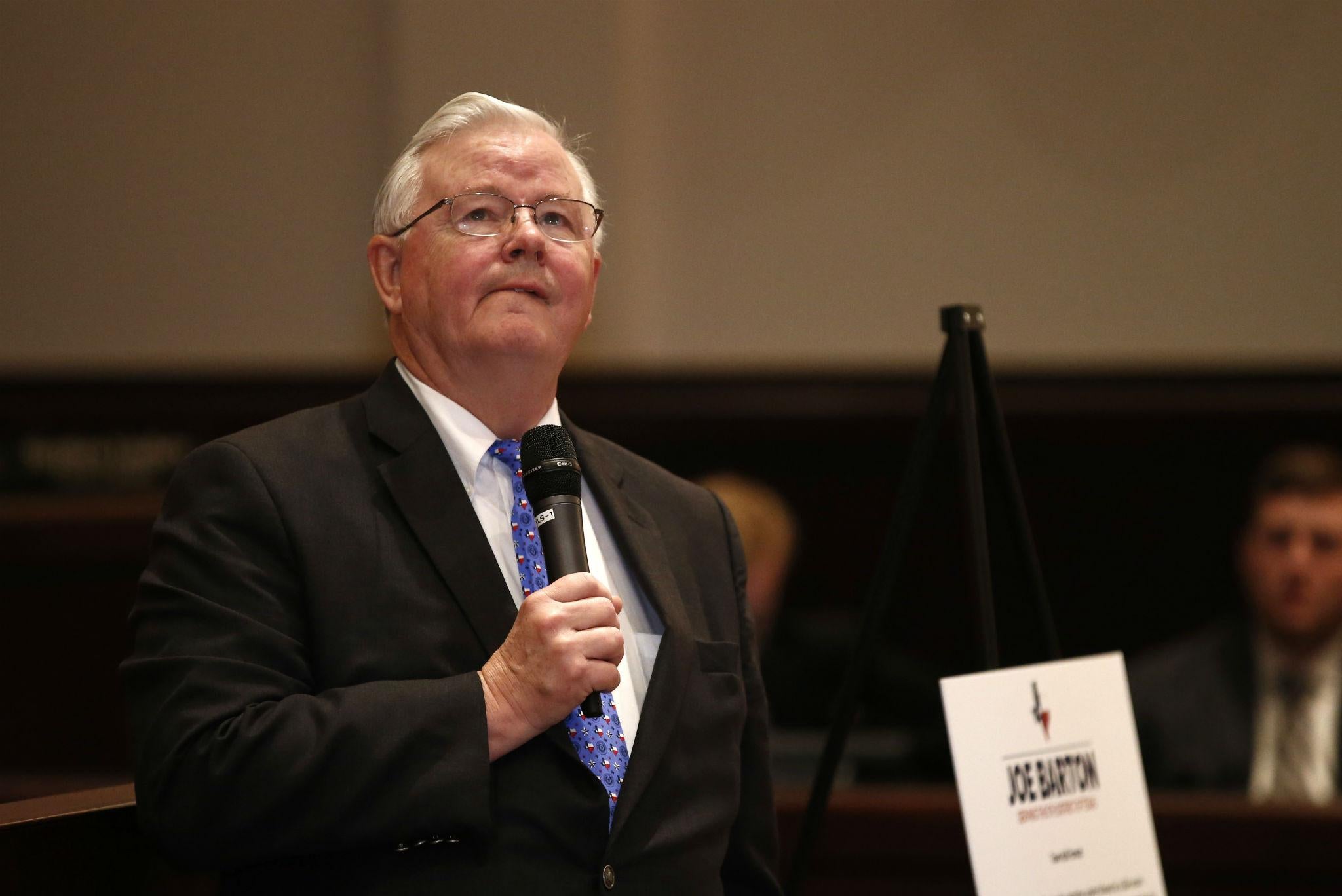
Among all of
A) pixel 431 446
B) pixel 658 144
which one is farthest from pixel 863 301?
pixel 431 446

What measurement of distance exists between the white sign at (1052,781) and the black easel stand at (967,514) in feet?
0.32

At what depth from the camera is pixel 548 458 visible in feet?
5.31

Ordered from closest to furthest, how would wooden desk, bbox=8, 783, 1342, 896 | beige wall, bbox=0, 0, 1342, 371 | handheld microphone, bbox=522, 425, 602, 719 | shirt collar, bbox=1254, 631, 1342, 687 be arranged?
handheld microphone, bbox=522, 425, 602, 719 < wooden desk, bbox=8, 783, 1342, 896 < shirt collar, bbox=1254, 631, 1342, 687 < beige wall, bbox=0, 0, 1342, 371

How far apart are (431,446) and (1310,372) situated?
3.91 meters

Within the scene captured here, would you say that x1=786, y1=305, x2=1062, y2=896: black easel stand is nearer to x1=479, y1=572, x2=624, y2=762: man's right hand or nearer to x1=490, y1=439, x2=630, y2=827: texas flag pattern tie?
x1=490, y1=439, x2=630, y2=827: texas flag pattern tie

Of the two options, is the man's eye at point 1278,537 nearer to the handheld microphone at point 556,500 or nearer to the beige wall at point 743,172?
the beige wall at point 743,172

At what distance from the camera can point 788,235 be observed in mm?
5004

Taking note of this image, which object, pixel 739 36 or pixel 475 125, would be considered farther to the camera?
pixel 739 36

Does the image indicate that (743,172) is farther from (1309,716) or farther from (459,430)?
(459,430)

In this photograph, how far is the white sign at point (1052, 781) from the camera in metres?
1.80

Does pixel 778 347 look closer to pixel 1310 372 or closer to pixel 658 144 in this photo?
pixel 658 144

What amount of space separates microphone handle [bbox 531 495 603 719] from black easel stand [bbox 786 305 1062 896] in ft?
1.78

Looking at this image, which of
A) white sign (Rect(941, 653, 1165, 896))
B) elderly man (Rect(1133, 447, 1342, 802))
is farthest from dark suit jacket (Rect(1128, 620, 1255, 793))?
white sign (Rect(941, 653, 1165, 896))

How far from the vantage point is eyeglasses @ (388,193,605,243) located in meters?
1.78
